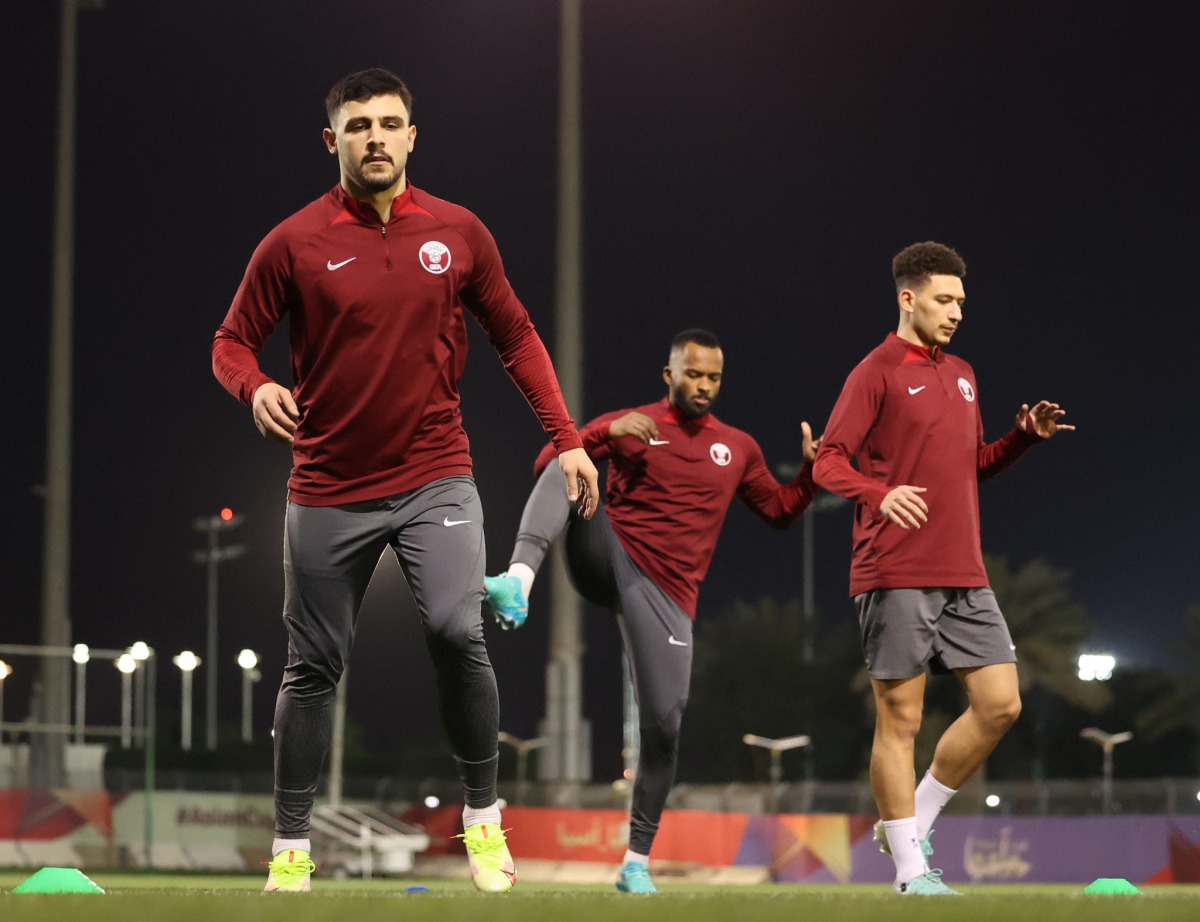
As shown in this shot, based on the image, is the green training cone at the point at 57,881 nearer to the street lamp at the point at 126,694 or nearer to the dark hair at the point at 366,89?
the dark hair at the point at 366,89

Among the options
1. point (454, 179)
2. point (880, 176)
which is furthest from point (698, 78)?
point (880, 176)

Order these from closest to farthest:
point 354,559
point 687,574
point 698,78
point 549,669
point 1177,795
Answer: point 354,559 → point 687,574 → point 549,669 → point 1177,795 → point 698,78

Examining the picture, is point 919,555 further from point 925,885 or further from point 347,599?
point 347,599

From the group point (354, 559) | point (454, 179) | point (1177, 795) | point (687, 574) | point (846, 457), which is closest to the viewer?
point (354, 559)

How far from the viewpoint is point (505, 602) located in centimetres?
653

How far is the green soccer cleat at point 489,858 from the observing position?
18.6ft

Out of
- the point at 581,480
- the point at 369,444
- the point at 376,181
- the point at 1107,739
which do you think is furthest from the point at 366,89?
the point at 1107,739

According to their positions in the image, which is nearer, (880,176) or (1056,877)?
(1056,877)

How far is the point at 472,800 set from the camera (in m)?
5.92

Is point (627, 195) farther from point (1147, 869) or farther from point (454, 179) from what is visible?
point (1147, 869)

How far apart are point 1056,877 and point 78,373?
129ft

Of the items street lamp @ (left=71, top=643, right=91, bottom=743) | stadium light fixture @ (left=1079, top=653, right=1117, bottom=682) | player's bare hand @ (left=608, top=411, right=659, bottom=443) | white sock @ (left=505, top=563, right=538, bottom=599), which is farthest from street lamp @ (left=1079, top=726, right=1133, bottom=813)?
white sock @ (left=505, top=563, right=538, bottom=599)

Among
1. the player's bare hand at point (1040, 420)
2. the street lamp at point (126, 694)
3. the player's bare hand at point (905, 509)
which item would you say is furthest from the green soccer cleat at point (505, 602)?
the street lamp at point (126, 694)

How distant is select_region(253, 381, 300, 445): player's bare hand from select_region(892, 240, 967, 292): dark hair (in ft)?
9.87
